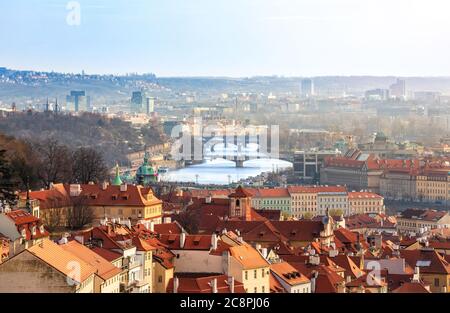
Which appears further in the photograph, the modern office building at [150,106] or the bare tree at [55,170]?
the modern office building at [150,106]

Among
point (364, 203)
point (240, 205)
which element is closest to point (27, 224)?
point (240, 205)

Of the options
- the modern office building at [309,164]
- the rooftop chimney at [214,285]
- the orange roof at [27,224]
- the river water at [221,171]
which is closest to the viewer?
the rooftop chimney at [214,285]

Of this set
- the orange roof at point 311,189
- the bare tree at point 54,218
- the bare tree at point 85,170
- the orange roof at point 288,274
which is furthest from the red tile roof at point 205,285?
the orange roof at point 311,189

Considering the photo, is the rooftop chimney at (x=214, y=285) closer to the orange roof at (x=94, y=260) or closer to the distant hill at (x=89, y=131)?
the orange roof at (x=94, y=260)

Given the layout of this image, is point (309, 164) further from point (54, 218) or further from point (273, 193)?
point (54, 218)
